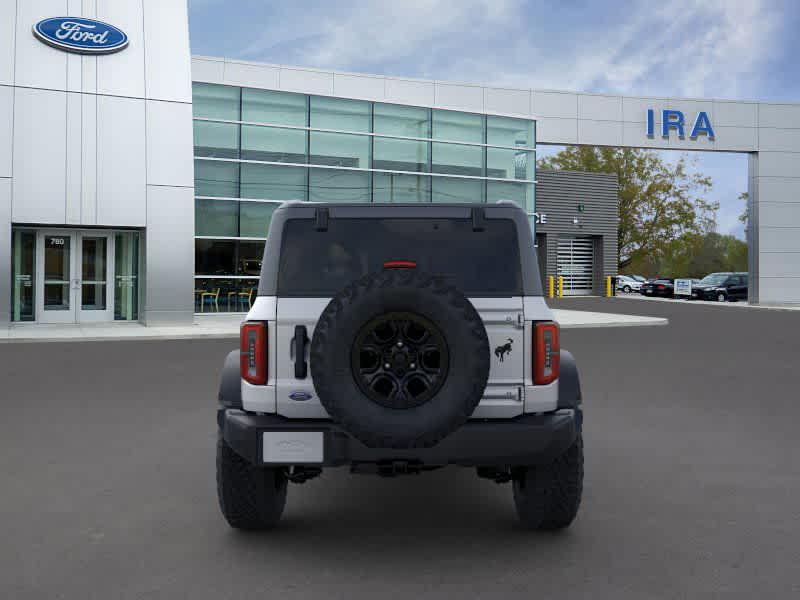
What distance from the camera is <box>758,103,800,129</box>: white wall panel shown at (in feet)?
136

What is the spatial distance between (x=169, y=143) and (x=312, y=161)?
6.25 meters

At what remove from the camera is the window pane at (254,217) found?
88.3 ft

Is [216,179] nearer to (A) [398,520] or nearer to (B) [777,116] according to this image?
(A) [398,520]

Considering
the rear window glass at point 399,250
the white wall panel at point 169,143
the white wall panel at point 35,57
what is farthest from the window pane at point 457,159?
the rear window glass at point 399,250

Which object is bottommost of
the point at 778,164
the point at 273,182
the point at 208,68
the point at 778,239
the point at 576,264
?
the point at 576,264

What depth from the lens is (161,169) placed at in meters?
23.1

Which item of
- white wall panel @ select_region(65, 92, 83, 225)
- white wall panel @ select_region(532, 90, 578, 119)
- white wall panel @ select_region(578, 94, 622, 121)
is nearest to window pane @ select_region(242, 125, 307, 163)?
white wall panel @ select_region(65, 92, 83, 225)

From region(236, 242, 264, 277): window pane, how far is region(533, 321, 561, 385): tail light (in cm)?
2285

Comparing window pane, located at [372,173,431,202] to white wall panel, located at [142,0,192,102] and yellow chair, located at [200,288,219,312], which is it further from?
white wall panel, located at [142,0,192,102]

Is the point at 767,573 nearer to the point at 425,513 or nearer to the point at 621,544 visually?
the point at 621,544

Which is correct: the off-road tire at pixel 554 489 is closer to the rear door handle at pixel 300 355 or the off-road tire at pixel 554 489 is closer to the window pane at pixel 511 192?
the rear door handle at pixel 300 355

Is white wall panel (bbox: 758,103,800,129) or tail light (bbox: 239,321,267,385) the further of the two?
white wall panel (bbox: 758,103,800,129)

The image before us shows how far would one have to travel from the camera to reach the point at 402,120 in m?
29.8

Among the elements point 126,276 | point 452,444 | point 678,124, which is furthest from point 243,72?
point 452,444
